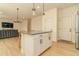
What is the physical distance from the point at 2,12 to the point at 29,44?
1.72 meters

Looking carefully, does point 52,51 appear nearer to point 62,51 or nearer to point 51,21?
point 62,51

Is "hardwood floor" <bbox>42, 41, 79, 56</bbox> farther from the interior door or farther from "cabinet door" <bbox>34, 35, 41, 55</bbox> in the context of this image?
the interior door

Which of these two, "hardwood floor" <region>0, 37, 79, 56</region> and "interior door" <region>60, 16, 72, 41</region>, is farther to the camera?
"interior door" <region>60, 16, 72, 41</region>

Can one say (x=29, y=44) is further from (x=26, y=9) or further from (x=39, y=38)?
(x=26, y=9)

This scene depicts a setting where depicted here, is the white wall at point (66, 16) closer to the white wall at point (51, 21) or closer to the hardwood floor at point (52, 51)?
the white wall at point (51, 21)

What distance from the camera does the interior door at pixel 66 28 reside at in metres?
5.93

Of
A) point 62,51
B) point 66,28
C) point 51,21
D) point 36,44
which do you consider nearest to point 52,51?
point 62,51

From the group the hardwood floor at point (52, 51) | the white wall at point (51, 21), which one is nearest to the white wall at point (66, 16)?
the white wall at point (51, 21)

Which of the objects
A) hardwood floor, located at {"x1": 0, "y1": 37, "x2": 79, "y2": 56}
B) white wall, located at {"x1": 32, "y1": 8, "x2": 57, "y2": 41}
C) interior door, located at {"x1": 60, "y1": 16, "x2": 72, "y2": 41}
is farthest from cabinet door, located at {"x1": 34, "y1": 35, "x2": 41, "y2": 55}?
interior door, located at {"x1": 60, "y1": 16, "x2": 72, "y2": 41}

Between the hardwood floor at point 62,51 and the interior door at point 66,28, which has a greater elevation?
the interior door at point 66,28

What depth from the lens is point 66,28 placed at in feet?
20.3

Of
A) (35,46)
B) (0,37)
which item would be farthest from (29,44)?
(0,37)

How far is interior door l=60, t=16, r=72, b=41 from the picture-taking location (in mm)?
5929

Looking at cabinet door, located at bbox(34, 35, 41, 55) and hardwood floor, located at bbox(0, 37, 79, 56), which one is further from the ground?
cabinet door, located at bbox(34, 35, 41, 55)
